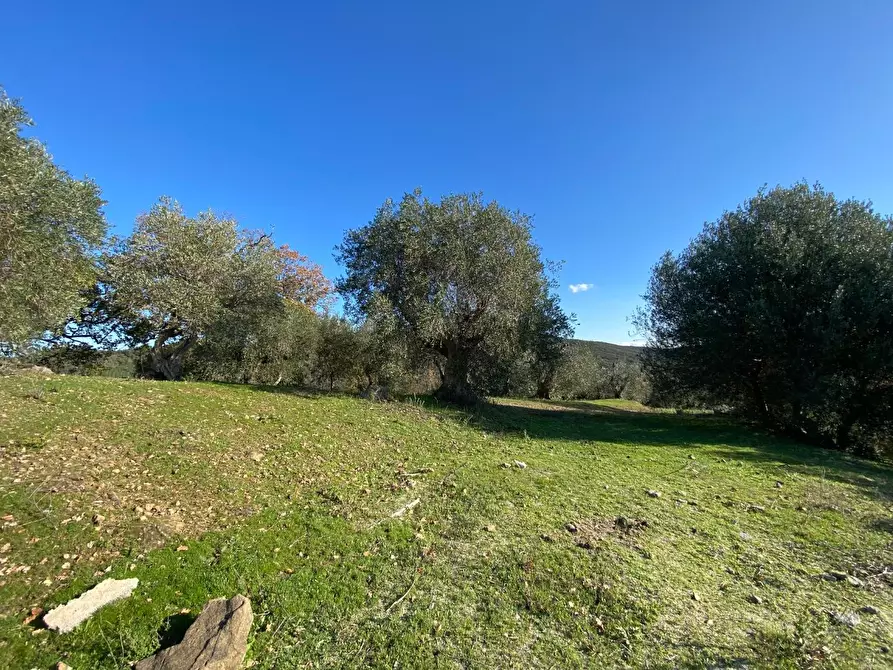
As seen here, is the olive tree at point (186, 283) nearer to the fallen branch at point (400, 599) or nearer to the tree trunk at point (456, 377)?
the tree trunk at point (456, 377)

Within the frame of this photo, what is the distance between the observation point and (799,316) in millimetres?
15008

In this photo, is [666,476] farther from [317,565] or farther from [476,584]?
[317,565]

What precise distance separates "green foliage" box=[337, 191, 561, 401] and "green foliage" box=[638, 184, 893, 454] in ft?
28.0

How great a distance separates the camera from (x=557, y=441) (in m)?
11.9

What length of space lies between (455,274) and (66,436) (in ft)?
40.6

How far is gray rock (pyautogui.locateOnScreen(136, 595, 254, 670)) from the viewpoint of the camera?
2986 millimetres

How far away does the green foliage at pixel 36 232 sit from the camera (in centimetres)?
966

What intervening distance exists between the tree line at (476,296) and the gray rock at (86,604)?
436 inches

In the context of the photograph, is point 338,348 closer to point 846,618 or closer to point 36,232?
point 36,232

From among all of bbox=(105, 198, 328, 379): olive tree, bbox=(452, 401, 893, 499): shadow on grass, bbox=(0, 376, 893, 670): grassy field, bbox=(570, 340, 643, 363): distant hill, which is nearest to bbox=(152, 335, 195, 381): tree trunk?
bbox=(105, 198, 328, 379): olive tree

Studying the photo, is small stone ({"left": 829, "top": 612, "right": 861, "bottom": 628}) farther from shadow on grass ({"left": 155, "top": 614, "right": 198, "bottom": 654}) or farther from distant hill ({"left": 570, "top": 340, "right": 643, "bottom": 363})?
distant hill ({"left": 570, "top": 340, "right": 643, "bottom": 363})

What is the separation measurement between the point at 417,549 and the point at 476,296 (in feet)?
40.4

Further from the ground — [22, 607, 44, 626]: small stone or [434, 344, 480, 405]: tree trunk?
[434, 344, 480, 405]: tree trunk

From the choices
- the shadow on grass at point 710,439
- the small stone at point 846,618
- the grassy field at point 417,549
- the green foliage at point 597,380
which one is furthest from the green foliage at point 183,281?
the green foliage at point 597,380
